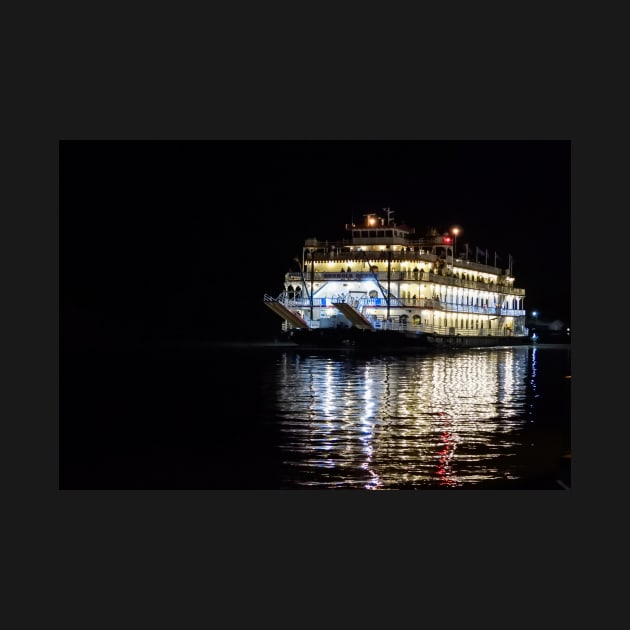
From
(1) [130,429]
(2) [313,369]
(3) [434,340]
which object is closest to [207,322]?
(3) [434,340]

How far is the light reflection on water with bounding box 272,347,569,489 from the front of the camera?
1492 cm

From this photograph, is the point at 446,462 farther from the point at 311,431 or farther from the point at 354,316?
the point at 354,316

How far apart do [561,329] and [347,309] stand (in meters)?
67.0

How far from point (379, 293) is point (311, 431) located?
5116 centimetres

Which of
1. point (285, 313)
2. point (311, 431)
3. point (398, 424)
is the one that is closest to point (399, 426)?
point (398, 424)

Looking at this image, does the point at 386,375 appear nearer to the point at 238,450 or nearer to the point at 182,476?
the point at 238,450

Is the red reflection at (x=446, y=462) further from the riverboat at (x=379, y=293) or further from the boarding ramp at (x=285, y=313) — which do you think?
the boarding ramp at (x=285, y=313)

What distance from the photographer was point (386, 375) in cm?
3519

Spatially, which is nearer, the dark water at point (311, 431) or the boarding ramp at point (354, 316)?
the dark water at point (311, 431)

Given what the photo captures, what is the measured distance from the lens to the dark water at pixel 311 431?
48.8ft

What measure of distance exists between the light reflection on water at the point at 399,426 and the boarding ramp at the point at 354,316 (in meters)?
26.8

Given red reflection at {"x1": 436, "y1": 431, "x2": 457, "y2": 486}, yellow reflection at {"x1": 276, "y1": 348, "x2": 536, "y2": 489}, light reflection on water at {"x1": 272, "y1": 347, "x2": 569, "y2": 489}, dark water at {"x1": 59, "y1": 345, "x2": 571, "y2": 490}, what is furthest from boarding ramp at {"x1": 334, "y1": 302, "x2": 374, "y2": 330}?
red reflection at {"x1": 436, "y1": 431, "x2": 457, "y2": 486}

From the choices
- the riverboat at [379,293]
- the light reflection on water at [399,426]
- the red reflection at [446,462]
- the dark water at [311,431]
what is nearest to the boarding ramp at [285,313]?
the riverboat at [379,293]

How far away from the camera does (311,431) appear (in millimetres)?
19234
